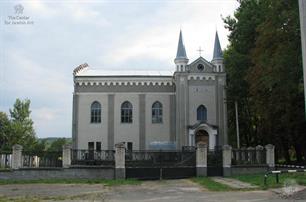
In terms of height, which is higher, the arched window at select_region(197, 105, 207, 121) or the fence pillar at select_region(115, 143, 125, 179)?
the arched window at select_region(197, 105, 207, 121)

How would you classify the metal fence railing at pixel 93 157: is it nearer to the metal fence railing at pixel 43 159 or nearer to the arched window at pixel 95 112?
the metal fence railing at pixel 43 159

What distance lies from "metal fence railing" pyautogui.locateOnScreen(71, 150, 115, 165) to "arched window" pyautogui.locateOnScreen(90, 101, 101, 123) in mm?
15428

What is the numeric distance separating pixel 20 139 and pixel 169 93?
22.0 metres

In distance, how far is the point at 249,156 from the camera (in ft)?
92.2

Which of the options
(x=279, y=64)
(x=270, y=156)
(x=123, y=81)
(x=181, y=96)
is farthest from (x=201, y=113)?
(x=279, y=64)

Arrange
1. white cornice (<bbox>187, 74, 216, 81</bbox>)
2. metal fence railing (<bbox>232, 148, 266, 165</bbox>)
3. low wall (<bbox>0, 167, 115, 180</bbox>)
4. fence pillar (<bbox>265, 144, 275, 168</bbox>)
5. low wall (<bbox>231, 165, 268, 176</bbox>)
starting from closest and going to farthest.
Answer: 1. low wall (<bbox>0, 167, 115, 180</bbox>)
2. low wall (<bbox>231, 165, 268, 176</bbox>)
3. fence pillar (<bbox>265, 144, 275, 168</bbox>)
4. metal fence railing (<bbox>232, 148, 266, 165</bbox>)
5. white cornice (<bbox>187, 74, 216, 81</bbox>)

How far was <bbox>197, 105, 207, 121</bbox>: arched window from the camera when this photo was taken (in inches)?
1634

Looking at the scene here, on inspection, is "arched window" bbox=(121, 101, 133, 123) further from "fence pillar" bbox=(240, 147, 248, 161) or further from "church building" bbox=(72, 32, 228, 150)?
"fence pillar" bbox=(240, 147, 248, 161)

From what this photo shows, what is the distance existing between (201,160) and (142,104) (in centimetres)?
1700

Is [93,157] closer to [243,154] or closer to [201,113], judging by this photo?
[243,154]

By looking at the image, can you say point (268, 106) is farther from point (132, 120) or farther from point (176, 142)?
point (132, 120)

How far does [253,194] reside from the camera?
16.0 m

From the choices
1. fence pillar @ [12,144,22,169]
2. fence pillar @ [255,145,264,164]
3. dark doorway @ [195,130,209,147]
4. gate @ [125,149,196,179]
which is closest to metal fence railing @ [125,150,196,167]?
gate @ [125,149,196,179]

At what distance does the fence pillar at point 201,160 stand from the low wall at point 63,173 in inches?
200
